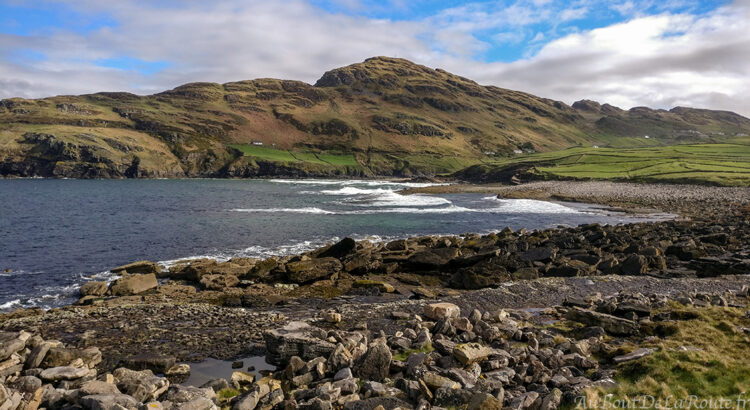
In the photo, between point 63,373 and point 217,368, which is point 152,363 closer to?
point 217,368

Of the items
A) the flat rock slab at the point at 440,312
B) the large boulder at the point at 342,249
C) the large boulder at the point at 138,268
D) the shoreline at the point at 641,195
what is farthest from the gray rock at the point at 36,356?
the shoreline at the point at 641,195

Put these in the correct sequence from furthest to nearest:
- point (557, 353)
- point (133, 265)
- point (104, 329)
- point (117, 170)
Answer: point (117, 170) < point (133, 265) < point (104, 329) < point (557, 353)

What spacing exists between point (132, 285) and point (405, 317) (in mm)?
18236

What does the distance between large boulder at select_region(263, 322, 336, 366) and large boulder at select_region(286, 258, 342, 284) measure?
13.3 meters

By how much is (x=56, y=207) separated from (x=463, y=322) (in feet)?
268

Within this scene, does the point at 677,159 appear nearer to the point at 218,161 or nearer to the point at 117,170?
the point at 218,161

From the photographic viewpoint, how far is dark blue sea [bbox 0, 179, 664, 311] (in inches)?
1302

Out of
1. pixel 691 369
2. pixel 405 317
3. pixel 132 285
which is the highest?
pixel 691 369

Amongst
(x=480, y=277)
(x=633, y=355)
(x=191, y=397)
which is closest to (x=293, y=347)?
(x=191, y=397)

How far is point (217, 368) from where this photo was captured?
15.4m

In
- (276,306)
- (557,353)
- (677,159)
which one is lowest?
(276,306)

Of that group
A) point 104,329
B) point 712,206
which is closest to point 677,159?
point 712,206

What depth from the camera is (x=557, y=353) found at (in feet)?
46.0

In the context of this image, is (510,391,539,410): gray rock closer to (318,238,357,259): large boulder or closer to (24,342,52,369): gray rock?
(24,342,52,369): gray rock
